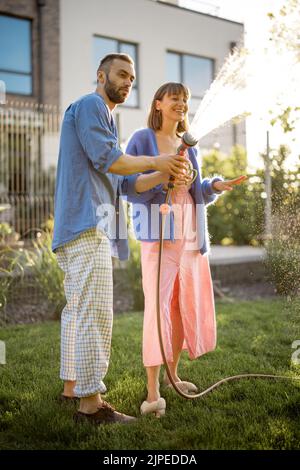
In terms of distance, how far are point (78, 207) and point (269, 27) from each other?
2614mm

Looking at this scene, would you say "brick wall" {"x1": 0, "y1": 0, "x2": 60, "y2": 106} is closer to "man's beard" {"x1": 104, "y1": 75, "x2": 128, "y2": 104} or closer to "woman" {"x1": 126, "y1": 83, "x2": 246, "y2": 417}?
"woman" {"x1": 126, "y1": 83, "x2": 246, "y2": 417}

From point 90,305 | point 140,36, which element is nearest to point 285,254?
point 90,305

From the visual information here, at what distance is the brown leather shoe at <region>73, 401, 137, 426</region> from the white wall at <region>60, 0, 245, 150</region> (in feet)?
35.8

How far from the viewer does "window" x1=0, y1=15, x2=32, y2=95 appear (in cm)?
1298

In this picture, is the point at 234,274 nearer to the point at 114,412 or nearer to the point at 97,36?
the point at 114,412

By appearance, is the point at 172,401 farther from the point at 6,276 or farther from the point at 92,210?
the point at 6,276

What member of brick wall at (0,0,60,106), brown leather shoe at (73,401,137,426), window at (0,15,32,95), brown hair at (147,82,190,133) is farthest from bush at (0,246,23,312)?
brick wall at (0,0,60,106)

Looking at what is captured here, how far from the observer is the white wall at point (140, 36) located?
13.9m

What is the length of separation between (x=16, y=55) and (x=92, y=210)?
11360 millimetres

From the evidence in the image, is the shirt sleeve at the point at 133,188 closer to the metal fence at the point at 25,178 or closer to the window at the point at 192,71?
the metal fence at the point at 25,178

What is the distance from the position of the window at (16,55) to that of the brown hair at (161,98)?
34.2 ft

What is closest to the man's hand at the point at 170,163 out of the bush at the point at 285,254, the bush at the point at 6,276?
the bush at the point at 285,254

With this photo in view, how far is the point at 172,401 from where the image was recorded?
3.12 meters

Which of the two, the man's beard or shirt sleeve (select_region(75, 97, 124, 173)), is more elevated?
the man's beard
